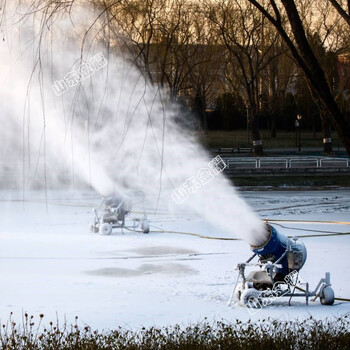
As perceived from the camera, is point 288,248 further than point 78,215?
No

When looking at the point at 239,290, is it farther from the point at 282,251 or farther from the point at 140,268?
the point at 140,268

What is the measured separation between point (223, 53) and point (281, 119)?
60.2ft

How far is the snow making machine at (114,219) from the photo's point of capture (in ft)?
56.7

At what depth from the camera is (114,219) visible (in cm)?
1788

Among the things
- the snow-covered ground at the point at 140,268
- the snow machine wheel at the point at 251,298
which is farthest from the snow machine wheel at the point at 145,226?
the snow machine wheel at the point at 251,298

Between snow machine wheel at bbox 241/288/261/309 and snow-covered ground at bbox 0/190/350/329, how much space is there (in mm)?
108

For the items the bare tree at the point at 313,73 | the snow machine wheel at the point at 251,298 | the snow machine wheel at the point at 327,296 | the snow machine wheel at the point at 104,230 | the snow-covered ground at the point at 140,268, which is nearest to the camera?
the bare tree at the point at 313,73

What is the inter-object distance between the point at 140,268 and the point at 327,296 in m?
3.55

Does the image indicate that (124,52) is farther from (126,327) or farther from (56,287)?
(56,287)

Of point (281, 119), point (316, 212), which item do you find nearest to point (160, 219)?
point (316, 212)

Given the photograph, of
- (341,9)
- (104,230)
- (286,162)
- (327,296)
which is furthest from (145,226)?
(286,162)

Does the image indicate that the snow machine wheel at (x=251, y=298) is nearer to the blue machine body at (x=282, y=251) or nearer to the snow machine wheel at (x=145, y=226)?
the blue machine body at (x=282, y=251)

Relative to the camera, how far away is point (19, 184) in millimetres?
33344

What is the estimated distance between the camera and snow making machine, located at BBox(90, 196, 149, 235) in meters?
17.3
